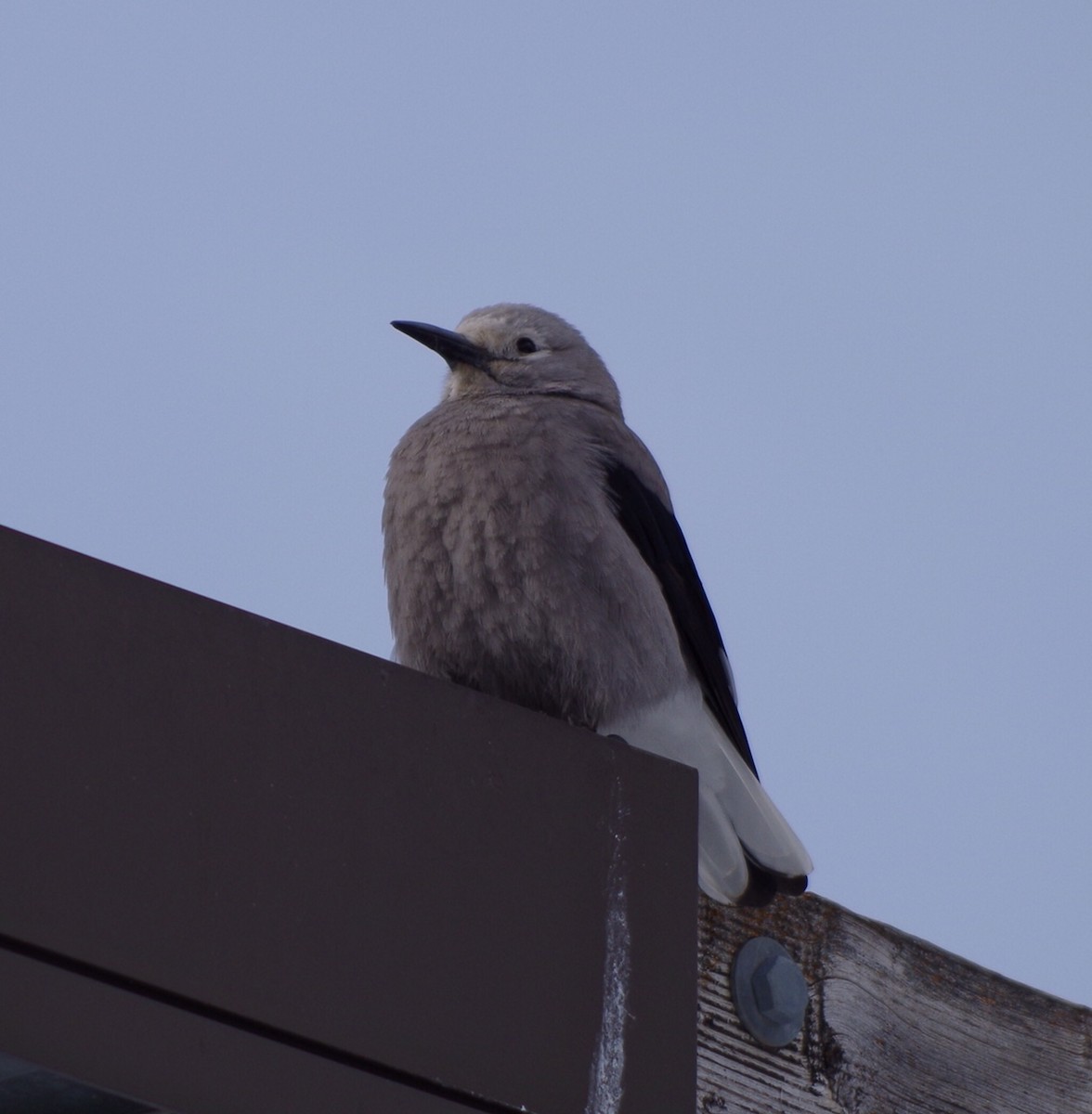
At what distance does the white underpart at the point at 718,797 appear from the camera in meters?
2.89

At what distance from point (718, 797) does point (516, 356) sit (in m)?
1.20

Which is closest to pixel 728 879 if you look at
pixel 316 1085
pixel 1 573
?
pixel 316 1085

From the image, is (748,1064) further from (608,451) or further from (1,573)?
(608,451)

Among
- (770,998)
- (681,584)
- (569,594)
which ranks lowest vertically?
(770,998)

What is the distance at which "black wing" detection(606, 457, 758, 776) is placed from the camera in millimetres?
3559

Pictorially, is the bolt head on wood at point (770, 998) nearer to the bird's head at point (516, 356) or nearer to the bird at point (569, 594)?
the bird at point (569, 594)

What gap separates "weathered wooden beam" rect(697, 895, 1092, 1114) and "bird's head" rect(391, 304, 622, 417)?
1662 mm

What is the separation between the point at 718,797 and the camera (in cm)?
338

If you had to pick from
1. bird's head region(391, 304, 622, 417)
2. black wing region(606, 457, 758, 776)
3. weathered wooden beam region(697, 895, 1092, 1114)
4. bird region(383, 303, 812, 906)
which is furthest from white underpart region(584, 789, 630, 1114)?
bird's head region(391, 304, 622, 417)

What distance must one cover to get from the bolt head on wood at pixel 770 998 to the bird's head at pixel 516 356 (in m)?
1.73

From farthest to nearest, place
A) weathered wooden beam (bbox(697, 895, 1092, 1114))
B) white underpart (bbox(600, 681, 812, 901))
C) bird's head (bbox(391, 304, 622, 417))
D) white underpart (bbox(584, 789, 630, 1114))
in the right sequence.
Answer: bird's head (bbox(391, 304, 622, 417)), white underpart (bbox(600, 681, 812, 901)), weathered wooden beam (bbox(697, 895, 1092, 1114)), white underpart (bbox(584, 789, 630, 1114))

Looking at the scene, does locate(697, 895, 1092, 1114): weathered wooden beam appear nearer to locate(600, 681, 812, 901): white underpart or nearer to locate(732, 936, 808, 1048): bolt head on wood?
locate(732, 936, 808, 1048): bolt head on wood

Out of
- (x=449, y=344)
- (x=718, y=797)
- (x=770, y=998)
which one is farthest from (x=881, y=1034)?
(x=449, y=344)

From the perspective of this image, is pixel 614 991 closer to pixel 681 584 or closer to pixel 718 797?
pixel 718 797
